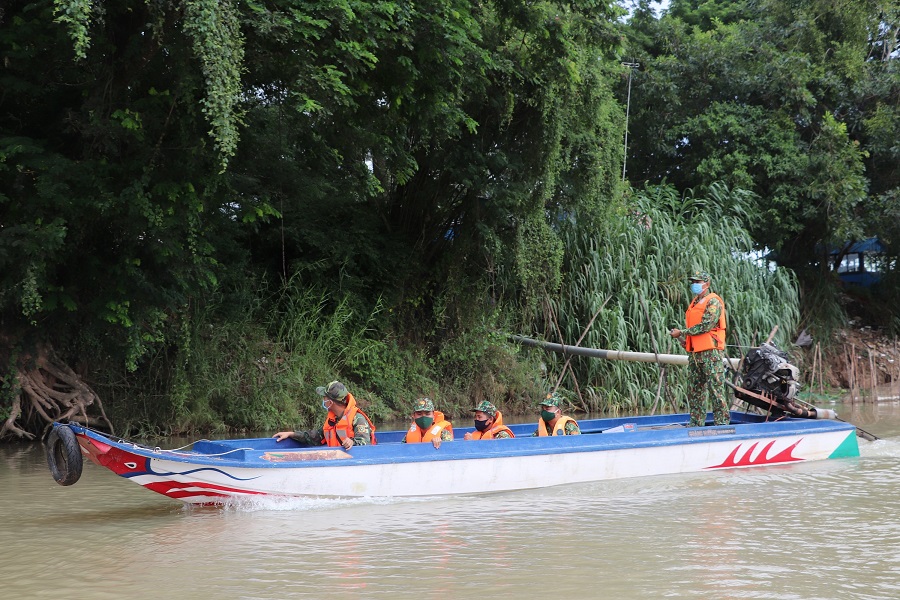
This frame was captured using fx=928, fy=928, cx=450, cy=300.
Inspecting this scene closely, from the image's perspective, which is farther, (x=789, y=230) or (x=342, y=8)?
(x=789, y=230)

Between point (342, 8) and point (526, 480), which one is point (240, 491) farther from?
point (342, 8)

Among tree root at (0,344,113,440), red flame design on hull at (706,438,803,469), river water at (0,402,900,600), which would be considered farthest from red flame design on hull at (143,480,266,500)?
red flame design on hull at (706,438,803,469)

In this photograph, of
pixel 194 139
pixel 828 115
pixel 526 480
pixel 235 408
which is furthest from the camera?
pixel 828 115

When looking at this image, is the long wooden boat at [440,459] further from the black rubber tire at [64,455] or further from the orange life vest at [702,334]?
the orange life vest at [702,334]

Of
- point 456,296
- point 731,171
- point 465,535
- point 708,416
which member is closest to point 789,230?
point 731,171

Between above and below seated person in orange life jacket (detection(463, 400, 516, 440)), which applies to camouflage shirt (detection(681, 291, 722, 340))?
above

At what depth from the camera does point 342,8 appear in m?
10.6

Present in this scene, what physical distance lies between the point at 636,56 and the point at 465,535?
61.3ft

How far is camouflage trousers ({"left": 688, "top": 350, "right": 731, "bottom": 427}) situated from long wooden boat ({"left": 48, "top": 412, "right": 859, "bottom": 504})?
313mm

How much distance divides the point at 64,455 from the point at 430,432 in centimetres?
358

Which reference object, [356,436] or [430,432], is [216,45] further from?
[430,432]

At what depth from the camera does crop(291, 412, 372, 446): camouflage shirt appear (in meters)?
9.45

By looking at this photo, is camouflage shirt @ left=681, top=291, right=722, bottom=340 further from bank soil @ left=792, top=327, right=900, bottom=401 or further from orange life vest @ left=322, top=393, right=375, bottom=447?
bank soil @ left=792, top=327, right=900, bottom=401

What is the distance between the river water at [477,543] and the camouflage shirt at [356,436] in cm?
67
